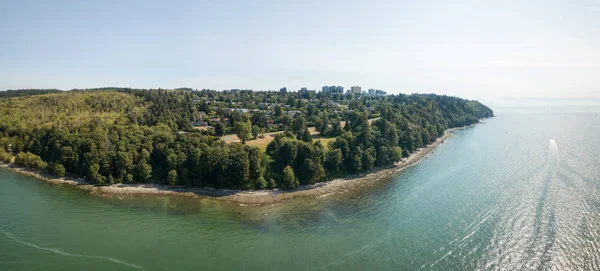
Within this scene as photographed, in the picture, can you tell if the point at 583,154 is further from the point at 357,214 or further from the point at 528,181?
the point at 357,214

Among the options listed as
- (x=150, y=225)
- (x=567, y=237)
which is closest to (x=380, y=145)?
(x=567, y=237)

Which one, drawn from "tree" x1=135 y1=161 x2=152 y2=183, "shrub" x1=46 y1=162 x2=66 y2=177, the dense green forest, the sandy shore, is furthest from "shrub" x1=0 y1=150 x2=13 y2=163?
"tree" x1=135 y1=161 x2=152 y2=183

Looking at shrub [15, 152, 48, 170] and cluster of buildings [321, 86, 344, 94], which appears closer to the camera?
shrub [15, 152, 48, 170]

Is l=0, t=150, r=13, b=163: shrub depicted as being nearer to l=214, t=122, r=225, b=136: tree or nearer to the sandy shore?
the sandy shore

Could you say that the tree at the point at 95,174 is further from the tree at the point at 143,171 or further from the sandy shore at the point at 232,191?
the tree at the point at 143,171

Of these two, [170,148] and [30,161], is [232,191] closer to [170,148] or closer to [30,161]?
[170,148]

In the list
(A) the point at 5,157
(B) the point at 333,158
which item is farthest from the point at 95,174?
(B) the point at 333,158
